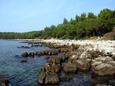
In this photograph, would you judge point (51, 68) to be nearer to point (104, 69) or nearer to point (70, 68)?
point (70, 68)

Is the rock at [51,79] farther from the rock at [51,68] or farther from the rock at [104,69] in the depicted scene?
the rock at [104,69]

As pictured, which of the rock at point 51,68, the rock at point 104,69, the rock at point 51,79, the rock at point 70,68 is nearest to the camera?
the rock at point 51,79

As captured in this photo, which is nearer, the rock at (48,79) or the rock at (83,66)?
the rock at (48,79)

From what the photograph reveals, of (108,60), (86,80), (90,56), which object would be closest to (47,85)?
(86,80)

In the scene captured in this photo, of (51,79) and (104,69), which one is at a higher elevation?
(104,69)

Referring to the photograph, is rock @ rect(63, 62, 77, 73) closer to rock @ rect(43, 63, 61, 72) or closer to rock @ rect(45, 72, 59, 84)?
rock @ rect(43, 63, 61, 72)

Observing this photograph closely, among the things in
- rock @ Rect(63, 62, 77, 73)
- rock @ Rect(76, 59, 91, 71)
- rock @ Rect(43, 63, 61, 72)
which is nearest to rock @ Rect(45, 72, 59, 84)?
rock @ Rect(43, 63, 61, 72)

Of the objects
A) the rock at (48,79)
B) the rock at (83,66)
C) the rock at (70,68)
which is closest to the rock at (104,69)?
the rock at (83,66)

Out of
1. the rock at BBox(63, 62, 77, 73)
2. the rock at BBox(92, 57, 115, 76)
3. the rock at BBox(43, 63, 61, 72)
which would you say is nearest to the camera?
the rock at BBox(92, 57, 115, 76)

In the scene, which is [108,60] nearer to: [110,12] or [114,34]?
[114,34]

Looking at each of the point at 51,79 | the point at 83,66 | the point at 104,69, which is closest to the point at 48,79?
the point at 51,79

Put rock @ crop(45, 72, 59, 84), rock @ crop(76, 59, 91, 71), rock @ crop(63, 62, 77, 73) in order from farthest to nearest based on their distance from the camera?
rock @ crop(76, 59, 91, 71), rock @ crop(63, 62, 77, 73), rock @ crop(45, 72, 59, 84)

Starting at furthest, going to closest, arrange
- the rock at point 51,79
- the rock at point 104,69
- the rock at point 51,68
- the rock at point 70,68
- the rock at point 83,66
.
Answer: the rock at point 83,66 → the rock at point 70,68 → the rock at point 51,68 → the rock at point 104,69 → the rock at point 51,79

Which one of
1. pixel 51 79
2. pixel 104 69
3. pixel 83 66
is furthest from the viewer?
pixel 83 66
